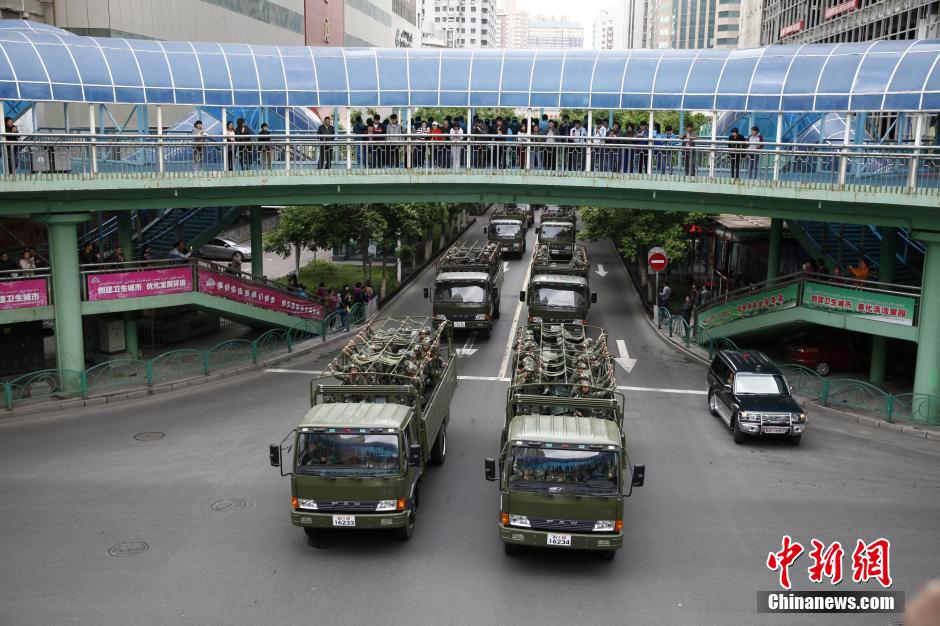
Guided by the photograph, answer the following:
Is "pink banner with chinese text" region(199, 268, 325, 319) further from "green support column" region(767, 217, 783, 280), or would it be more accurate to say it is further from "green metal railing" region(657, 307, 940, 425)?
"green support column" region(767, 217, 783, 280)

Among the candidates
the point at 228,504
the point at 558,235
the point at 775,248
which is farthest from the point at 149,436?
the point at 558,235

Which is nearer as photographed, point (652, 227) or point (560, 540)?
point (560, 540)

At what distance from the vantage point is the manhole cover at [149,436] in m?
19.2

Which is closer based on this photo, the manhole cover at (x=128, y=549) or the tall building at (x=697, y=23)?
the manhole cover at (x=128, y=549)

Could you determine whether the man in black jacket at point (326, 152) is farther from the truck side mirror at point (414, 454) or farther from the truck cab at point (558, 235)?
the truck cab at point (558, 235)

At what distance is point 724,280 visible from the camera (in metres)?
37.0

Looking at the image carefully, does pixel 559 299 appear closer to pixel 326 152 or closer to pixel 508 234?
pixel 326 152

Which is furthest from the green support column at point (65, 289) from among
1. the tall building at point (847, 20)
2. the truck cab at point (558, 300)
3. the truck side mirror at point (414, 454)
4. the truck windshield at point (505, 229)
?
the tall building at point (847, 20)

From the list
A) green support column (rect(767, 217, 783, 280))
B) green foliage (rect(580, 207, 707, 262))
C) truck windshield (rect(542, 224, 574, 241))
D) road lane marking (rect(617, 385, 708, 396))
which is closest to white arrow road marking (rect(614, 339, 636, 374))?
road lane marking (rect(617, 385, 708, 396))

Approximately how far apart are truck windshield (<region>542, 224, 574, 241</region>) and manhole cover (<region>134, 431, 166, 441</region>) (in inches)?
1064

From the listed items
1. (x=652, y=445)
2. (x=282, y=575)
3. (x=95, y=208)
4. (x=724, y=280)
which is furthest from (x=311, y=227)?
(x=282, y=575)

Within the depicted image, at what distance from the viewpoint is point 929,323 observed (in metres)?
22.0

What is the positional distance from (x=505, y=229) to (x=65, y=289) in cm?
2870

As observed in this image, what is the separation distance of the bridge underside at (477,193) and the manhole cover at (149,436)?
7.11m
